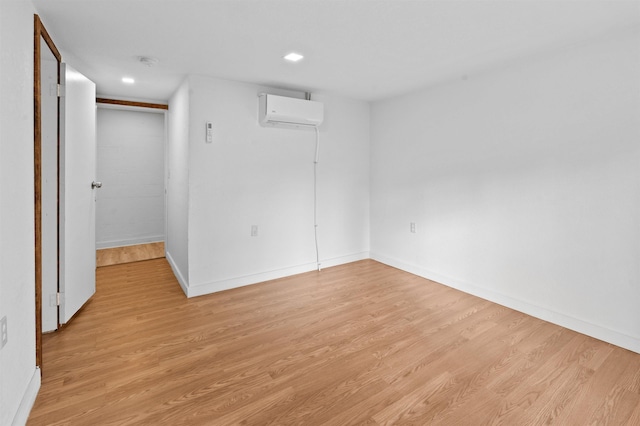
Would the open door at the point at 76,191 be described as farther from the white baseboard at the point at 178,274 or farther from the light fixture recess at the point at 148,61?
the white baseboard at the point at 178,274

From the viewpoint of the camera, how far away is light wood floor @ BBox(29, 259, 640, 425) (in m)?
1.70

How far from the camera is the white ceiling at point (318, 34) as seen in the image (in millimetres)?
1957

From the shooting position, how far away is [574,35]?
2.34 metres

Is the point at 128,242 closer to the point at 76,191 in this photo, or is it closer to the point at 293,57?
the point at 76,191

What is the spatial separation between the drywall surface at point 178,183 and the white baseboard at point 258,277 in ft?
0.59

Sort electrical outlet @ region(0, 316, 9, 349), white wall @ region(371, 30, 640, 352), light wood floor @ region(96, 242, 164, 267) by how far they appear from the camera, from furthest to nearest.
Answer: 1. light wood floor @ region(96, 242, 164, 267)
2. white wall @ region(371, 30, 640, 352)
3. electrical outlet @ region(0, 316, 9, 349)

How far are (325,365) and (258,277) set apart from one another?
1779 mm

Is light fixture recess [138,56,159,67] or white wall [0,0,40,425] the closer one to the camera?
white wall [0,0,40,425]

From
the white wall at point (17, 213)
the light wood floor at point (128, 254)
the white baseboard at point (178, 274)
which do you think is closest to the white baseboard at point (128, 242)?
the light wood floor at point (128, 254)

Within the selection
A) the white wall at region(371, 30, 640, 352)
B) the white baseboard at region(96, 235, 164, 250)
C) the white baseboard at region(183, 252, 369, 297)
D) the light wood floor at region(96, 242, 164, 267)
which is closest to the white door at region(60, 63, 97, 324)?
the white baseboard at region(183, 252, 369, 297)

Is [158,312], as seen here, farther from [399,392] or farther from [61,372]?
[399,392]

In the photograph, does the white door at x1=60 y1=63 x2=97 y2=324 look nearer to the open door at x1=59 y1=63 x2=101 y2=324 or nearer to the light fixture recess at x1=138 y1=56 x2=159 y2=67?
the open door at x1=59 y1=63 x2=101 y2=324

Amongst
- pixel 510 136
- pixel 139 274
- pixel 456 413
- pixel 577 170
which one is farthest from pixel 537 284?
pixel 139 274

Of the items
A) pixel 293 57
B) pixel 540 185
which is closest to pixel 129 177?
pixel 293 57
